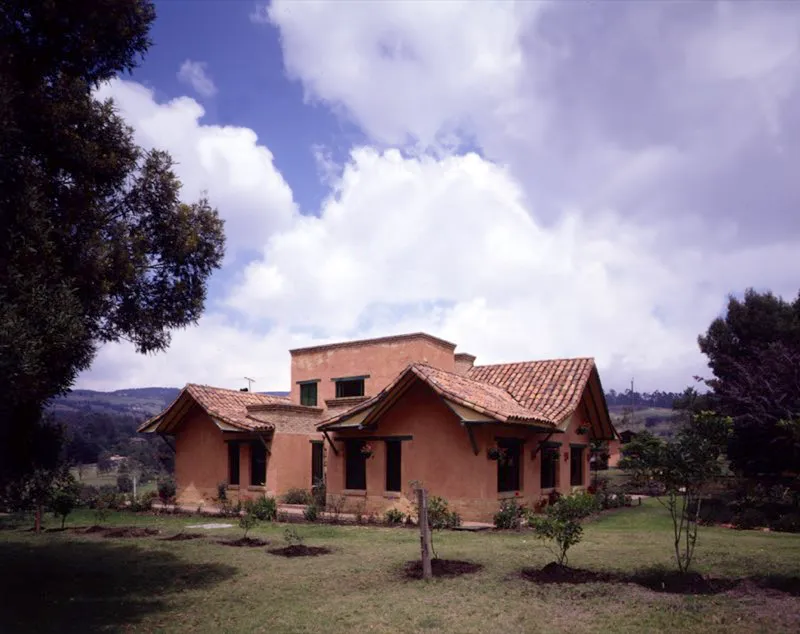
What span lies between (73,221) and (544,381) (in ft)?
62.8

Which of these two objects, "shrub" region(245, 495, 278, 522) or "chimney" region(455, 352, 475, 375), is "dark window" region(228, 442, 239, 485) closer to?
"shrub" region(245, 495, 278, 522)

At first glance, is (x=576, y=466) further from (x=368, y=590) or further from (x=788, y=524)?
(x=368, y=590)

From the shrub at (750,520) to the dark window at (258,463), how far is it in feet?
55.1

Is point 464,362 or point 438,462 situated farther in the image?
point 464,362

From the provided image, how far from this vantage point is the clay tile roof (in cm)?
2311

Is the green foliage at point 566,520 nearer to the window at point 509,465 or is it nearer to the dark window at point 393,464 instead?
the window at point 509,465

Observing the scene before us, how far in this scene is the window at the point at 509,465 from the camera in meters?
20.6

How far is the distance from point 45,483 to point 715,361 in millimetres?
30437

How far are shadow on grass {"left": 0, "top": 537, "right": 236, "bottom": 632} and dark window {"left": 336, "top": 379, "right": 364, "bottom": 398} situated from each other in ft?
41.5

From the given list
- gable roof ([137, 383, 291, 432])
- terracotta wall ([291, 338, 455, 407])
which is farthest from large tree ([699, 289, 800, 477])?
gable roof ([137, 383, 291, 432])

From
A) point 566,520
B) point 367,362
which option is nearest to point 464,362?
point 367,362

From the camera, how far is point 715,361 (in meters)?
31.9

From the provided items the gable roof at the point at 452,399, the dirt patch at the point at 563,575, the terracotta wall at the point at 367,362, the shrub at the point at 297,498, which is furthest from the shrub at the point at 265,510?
the dirt patch at the point at 563,575

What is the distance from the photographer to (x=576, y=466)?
26.7 metres
